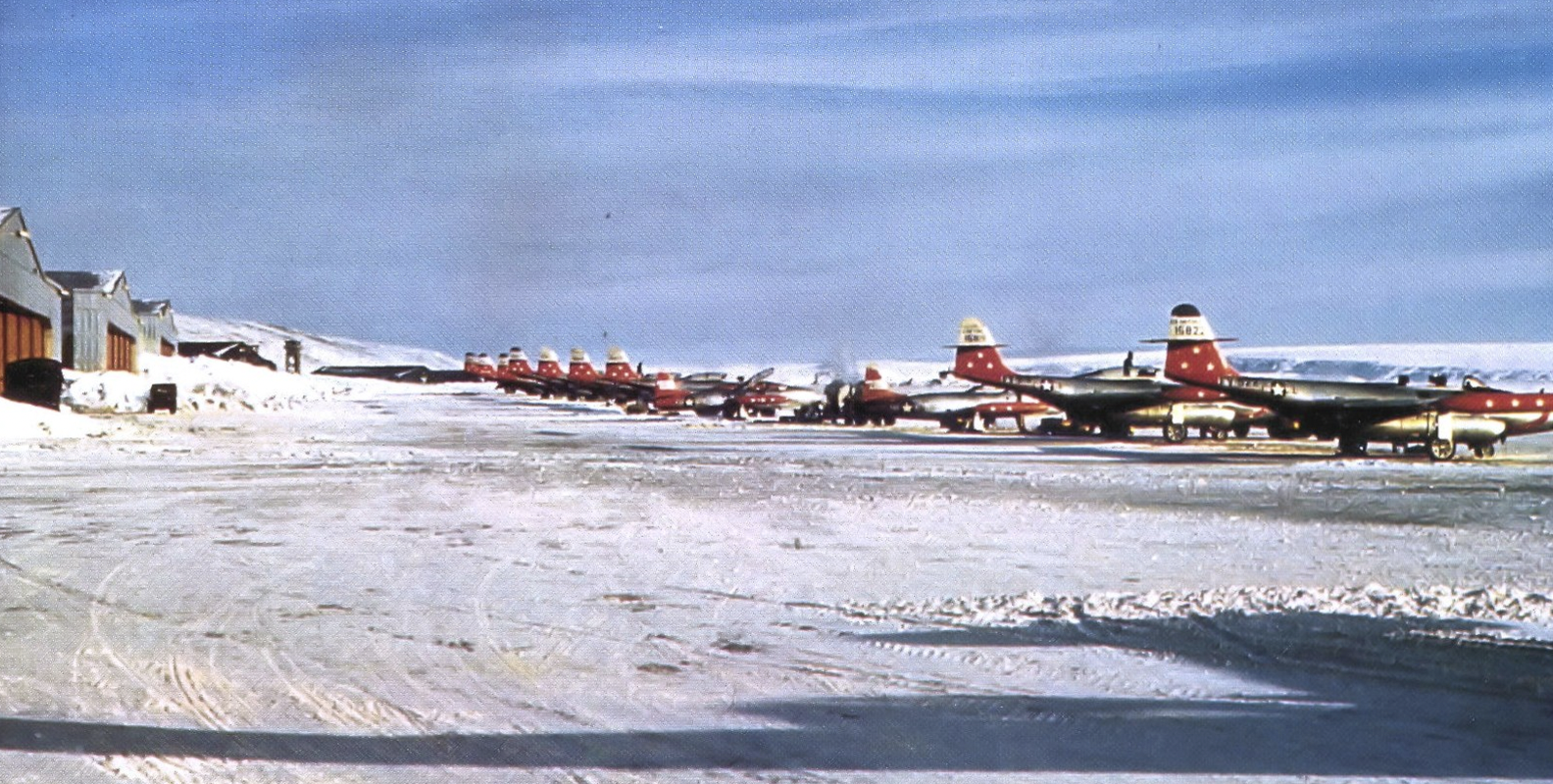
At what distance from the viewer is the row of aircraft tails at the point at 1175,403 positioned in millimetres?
26828

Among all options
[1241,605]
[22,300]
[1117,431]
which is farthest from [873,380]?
[1241,605]

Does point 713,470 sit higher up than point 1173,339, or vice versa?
point 1173,339

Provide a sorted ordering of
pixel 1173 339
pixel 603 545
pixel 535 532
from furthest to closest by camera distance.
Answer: pixel 1173 339 → pixel 535 532 → pixel 603 545

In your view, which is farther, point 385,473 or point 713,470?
point 713,470

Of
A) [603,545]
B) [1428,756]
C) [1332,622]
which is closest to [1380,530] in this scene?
[1332,622]

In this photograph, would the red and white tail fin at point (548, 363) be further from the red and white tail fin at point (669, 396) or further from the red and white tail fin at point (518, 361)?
the red and white tail fin at point (669, 396)

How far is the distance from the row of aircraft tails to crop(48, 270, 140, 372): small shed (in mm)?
24618

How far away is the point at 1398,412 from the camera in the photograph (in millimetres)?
26891

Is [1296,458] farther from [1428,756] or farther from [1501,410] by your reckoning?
[1428,756]

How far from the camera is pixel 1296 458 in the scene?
85.6 ft

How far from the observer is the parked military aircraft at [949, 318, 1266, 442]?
34.0m

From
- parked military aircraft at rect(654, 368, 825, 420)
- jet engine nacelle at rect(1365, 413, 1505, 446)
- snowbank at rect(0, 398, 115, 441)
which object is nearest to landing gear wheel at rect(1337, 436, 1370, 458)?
jet engine nacelle at rect(1365, 413, 1505, 446)

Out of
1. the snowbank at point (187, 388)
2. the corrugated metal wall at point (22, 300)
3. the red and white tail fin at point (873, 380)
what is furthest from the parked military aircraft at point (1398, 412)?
the snowbank at point (187, 388)

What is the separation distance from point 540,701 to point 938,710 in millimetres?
1710
